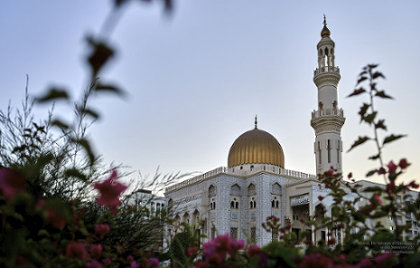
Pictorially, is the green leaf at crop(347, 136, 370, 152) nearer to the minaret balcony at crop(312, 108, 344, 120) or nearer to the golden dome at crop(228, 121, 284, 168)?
the minaret balcony at crop(312, 108, 344, 120)

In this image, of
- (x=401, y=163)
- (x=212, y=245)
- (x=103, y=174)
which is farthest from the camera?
(x=103, y=174)

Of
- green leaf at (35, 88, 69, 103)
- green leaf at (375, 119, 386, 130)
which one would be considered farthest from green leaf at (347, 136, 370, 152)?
green leaf at (35, 88, 69, 103)

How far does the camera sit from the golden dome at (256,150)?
2620 centimetres

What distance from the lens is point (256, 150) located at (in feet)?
86.5

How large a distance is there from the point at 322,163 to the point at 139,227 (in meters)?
20.4

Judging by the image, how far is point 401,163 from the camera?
207cm

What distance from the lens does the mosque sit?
2219 cm

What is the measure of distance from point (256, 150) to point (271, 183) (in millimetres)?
3363

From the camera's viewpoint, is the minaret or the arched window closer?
the minaret

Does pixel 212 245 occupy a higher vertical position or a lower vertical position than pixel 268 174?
lower

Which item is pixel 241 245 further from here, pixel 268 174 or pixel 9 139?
pixel 268 174

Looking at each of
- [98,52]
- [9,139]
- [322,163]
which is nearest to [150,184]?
[9,139]

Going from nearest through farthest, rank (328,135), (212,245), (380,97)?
(212,245)
(380,97)
(328,135)

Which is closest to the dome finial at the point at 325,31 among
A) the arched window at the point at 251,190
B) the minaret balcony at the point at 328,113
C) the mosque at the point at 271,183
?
the mosque at the point at 271,183
